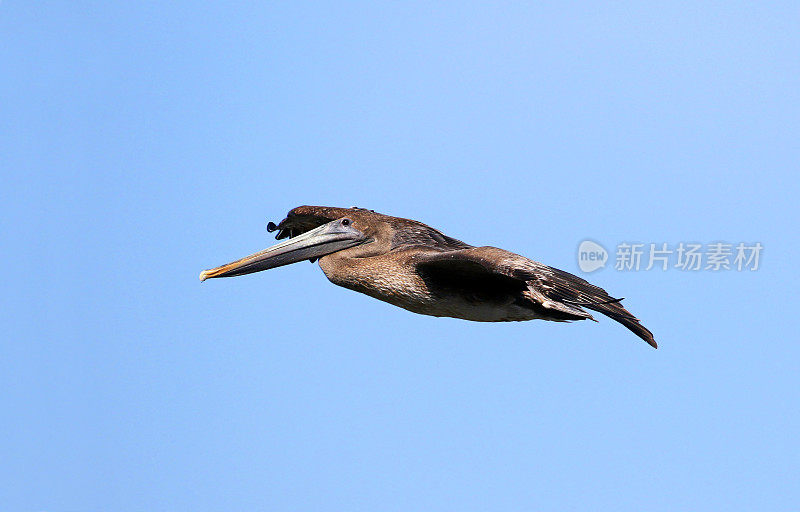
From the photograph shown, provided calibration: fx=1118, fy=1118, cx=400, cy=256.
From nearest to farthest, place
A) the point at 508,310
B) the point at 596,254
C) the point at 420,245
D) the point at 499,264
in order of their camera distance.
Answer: the point at 499,264 → the point at 508,310 → the point at 420,245 → the point at 596,254

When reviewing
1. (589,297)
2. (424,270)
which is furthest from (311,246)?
(589,297)

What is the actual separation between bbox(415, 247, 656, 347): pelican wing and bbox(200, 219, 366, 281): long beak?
4.78 ft

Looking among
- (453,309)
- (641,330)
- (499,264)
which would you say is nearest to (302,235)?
(453,309)

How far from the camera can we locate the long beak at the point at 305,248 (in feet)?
39.5

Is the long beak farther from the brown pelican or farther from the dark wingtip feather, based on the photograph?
the dark wingtip feather

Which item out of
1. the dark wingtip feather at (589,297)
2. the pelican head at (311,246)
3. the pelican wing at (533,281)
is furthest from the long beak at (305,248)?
the dark wingtip feather at (589,297)

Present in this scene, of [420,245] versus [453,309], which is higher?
[420,245]

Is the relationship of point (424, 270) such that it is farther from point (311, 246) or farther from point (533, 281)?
point (311, 246)

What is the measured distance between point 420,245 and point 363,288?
834mm

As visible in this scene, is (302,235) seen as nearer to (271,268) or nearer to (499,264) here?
(271,268)

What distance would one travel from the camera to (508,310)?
10.8 metres

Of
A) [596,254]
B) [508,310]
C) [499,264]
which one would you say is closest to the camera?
[499,264]

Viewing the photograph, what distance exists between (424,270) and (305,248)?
5.85 ft

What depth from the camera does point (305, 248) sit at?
12070 mm
